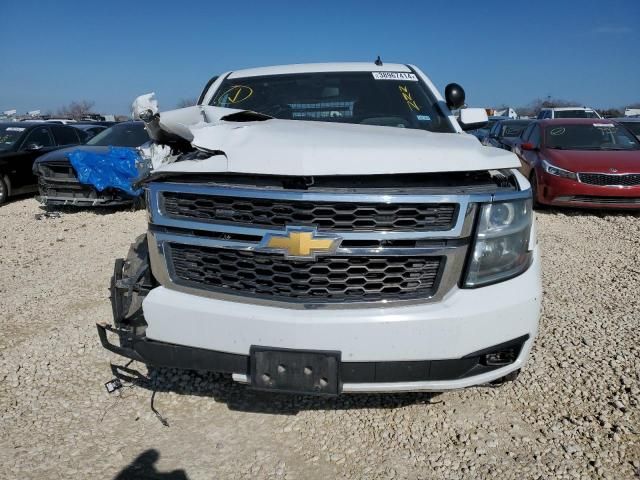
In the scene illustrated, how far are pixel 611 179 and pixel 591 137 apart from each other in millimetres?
1597

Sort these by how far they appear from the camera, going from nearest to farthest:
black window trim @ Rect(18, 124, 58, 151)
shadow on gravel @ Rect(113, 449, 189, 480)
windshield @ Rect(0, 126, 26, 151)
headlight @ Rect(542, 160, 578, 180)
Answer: shadow on gravel @ Rect(113, 449, 189, 480)
headlight @ Rect(542, 160, 578, 180)
windshield @ Rect(0, 126, 26, 151)
black window trim @ Rect(18, 124, 58, 151)

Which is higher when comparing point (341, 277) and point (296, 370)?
point (341, 277)

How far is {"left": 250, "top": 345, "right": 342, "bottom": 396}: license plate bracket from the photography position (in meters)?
1.91

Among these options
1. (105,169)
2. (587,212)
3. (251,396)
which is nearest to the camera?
(251,396)

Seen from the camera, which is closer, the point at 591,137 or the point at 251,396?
the point at 251,396

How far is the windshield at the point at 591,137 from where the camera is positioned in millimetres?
8422

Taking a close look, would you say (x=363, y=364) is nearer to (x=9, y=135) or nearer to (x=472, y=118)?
(x=472, y=118)

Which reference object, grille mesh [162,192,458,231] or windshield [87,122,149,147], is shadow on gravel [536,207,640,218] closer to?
grille mesh [162,192,458,231]

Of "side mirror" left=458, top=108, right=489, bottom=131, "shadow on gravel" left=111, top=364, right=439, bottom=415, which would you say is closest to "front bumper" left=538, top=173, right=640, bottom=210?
"side mirror" left=458, top=108, right=489, bottom=131

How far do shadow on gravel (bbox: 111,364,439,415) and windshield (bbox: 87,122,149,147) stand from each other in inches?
265

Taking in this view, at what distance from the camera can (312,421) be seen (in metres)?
2.56

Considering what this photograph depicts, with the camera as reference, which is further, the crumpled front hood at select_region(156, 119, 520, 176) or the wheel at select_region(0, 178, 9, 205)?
the wheel at select_region(0, 178, 9, 205)

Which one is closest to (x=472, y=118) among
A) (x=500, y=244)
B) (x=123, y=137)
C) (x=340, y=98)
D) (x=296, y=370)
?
(x=340, y=98)

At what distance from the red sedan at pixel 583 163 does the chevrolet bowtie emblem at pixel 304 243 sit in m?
6.84
